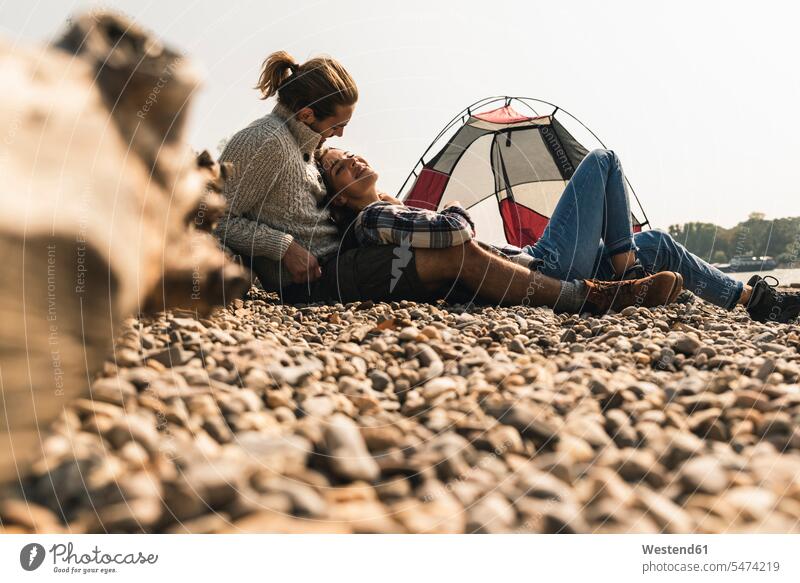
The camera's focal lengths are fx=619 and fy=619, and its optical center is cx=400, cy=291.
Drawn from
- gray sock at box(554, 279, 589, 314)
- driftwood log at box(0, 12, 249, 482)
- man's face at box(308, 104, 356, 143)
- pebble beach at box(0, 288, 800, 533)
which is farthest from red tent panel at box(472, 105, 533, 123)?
pebble beach at box(0, 288, 800, 533)

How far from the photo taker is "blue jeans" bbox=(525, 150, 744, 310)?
12.8ft

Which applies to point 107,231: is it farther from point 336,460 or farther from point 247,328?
point 336,460

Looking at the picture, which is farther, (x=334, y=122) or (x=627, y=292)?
(x=334, y=122)

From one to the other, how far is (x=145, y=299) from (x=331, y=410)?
1.14 meters

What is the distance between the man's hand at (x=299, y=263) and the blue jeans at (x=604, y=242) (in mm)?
1428

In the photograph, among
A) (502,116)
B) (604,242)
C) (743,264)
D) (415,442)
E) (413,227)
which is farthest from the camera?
(502,116)

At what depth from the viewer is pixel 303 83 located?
369 cm

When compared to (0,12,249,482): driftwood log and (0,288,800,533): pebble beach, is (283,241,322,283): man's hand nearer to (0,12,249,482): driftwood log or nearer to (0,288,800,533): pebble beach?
(0,12,249,482): driftwood log

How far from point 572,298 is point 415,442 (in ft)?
7.44

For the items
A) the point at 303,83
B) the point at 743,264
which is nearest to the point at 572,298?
the point at 303,83

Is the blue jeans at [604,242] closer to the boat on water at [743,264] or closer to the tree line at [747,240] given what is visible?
the tree line at [747,240]

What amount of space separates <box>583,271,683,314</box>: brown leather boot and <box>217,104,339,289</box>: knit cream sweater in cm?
160

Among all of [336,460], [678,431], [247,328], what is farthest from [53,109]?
[678,431]

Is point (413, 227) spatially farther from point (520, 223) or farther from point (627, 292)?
point (520, 223)
